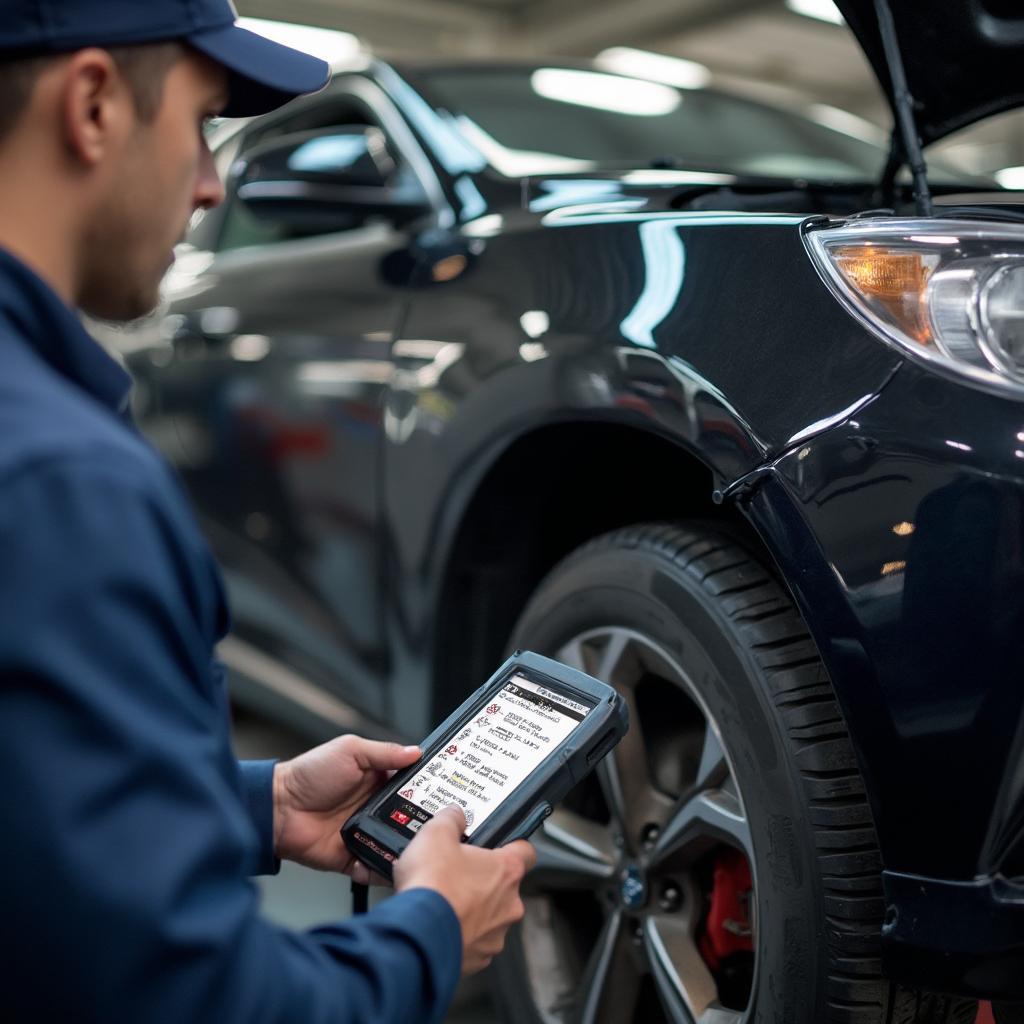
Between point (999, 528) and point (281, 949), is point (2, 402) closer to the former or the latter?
point (281, 949)

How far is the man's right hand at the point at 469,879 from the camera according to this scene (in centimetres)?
88

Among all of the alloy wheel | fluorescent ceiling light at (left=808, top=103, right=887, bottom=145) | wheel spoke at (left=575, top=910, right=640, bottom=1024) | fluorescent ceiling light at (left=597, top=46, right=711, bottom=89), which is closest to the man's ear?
the alloy wheel

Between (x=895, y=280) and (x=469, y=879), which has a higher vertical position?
(x=895, y=280)

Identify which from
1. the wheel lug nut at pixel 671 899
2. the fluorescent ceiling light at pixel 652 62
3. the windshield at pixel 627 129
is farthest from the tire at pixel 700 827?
the fluorescent ceiling light at pixel 652 62

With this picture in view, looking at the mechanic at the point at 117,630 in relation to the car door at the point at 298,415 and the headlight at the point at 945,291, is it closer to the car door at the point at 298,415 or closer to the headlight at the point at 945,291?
the headlight at the point at 945,291

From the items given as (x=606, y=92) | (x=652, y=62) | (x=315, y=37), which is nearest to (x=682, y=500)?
(x=606, y=92)

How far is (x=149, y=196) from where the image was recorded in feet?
2.60

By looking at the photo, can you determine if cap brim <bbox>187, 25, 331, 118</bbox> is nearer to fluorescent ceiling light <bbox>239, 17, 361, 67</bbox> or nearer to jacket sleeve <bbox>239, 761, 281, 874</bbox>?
jacket sleeve <bbox>239, 761, 281, 874</bbox>

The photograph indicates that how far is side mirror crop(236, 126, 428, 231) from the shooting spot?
196cm

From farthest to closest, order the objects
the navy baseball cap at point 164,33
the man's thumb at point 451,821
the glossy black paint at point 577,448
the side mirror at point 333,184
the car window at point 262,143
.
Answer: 1. the car window at point 262,143
2. the side mirror at point 333,184
3. the glossy black paint at point 577,448
4. the man's thumb at point 451,821
5. the navy baseball cap at point 164,33

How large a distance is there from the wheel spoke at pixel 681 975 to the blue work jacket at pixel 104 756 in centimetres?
75

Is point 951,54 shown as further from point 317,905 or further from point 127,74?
point 317,905

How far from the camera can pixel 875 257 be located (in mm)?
1151

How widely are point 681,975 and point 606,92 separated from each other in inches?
67.5
